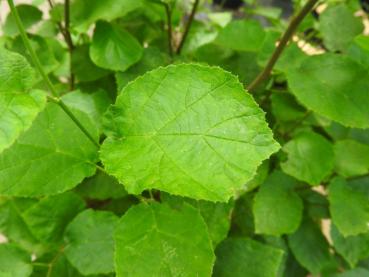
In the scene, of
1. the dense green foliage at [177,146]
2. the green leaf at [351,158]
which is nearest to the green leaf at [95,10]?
the dense green foliage at [177,146]

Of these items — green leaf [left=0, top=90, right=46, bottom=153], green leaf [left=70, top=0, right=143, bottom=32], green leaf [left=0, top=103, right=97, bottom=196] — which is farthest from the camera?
green leaf [left=70, top=0, right=143, bottom=32]

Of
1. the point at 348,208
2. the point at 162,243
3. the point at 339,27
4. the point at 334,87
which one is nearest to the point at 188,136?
the point at 162,243

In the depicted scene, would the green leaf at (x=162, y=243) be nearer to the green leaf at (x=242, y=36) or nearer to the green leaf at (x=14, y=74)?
the green leaf at (x=14, y=74)

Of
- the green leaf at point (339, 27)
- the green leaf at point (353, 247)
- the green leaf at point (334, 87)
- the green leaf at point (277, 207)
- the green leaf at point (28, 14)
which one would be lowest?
the green leaf at point (353, 247)

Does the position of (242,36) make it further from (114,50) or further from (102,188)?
(102,188)

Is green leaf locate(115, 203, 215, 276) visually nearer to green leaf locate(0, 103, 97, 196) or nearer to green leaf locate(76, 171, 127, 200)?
green leaf locate(0, 103, 97, 196)

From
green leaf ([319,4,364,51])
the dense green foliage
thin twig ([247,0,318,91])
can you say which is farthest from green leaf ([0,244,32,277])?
green leaf ([319,4,364,51])
